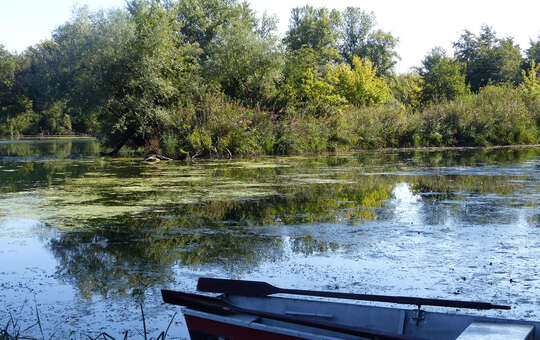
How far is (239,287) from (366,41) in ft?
198

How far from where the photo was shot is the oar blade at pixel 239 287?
140 inches

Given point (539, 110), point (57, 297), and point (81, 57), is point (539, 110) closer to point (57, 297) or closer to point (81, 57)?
point (81, 57)

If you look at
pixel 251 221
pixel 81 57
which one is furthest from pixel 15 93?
pixel 251 221

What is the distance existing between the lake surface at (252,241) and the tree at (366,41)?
1870 inches

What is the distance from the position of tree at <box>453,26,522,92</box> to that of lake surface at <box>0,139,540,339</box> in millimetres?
41998

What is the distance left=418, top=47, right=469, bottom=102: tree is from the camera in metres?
47.9

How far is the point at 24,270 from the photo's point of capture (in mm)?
5898

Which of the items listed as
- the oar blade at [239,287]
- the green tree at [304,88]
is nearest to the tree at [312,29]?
the green tree at [304,88]

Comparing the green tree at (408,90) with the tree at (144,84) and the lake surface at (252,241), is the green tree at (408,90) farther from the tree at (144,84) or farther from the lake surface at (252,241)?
the lake surface at (252,241)

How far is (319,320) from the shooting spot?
10.6 ft

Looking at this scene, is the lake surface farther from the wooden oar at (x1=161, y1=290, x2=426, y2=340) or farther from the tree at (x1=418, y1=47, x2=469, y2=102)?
the tree at (x1=418, y1=47, x2=469, y2=102)

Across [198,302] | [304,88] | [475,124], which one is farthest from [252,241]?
[475,124]

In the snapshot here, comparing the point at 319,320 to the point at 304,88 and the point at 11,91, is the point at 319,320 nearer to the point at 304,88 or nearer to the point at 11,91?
the point at 304,88

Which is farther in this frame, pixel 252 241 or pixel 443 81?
pixel 443 81
